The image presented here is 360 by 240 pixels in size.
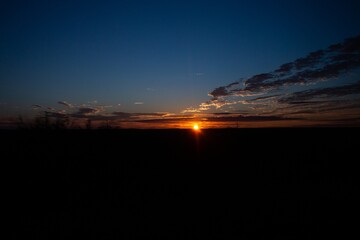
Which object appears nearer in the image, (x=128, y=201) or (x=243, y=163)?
(x=128, y=201)

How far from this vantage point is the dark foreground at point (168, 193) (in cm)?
605

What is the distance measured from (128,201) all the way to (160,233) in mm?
2453

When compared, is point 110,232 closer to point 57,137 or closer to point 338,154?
point 57,137

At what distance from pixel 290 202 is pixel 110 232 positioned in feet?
17.7

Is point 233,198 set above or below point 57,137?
below

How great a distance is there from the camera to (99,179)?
1040 cm

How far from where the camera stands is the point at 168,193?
8641mm

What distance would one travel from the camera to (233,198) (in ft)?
26.3

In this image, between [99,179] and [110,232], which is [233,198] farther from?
[99,179]

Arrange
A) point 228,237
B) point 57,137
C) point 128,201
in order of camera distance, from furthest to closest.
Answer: point 57,137 < point 128,201 < point 228,237

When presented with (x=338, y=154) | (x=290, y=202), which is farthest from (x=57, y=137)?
(x=338, y=154)

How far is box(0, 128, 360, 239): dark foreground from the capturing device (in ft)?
19.9

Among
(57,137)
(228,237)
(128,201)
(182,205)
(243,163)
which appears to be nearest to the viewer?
(228,237)

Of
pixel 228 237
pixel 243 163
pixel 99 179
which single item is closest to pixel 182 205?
pixel 228 237
